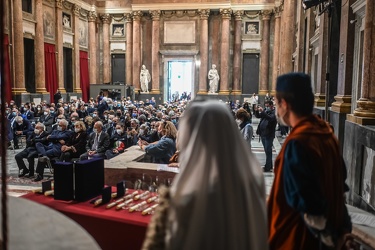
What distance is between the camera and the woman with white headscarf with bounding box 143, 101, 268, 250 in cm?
160

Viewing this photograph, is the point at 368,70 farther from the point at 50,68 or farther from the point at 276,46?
the point at 276,46

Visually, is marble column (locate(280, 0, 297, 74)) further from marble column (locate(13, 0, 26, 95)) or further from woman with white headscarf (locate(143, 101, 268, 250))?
woman with white headscarf (locate(143, 101, 268, 250))

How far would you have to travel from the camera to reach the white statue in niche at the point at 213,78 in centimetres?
2631

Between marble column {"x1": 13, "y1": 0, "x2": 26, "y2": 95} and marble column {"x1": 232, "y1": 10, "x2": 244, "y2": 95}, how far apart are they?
573 inches

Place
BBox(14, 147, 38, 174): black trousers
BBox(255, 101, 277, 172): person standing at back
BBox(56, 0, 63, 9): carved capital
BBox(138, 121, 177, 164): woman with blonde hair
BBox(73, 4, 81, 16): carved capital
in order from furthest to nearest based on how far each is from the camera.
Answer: BBox(73, 4, 81, 16): carved capital → BBox(56, 0, 63, 9): carved capital → BBox(255, 101, 277, 172): person standing at back → BBox(14, 147, 38, 174): black trousers → BBox(138, 121, 177, 164): woman with blonde hair

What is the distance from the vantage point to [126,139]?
30.4 ft

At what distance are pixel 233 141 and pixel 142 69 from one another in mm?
26000

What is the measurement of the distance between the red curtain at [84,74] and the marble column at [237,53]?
1052 centimetres

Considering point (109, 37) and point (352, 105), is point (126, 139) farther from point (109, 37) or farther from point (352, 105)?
point (109, 37)

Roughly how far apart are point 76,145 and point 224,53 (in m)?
19.3

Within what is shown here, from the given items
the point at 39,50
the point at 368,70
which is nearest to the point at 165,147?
the point at 368,70

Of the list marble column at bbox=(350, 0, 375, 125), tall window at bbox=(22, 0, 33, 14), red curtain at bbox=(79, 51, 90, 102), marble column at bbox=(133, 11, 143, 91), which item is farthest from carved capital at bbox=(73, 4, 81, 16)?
marble column at bbox=(350, 0, 375, 125)

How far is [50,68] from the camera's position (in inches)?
830

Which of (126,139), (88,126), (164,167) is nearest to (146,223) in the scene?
(164,167)
